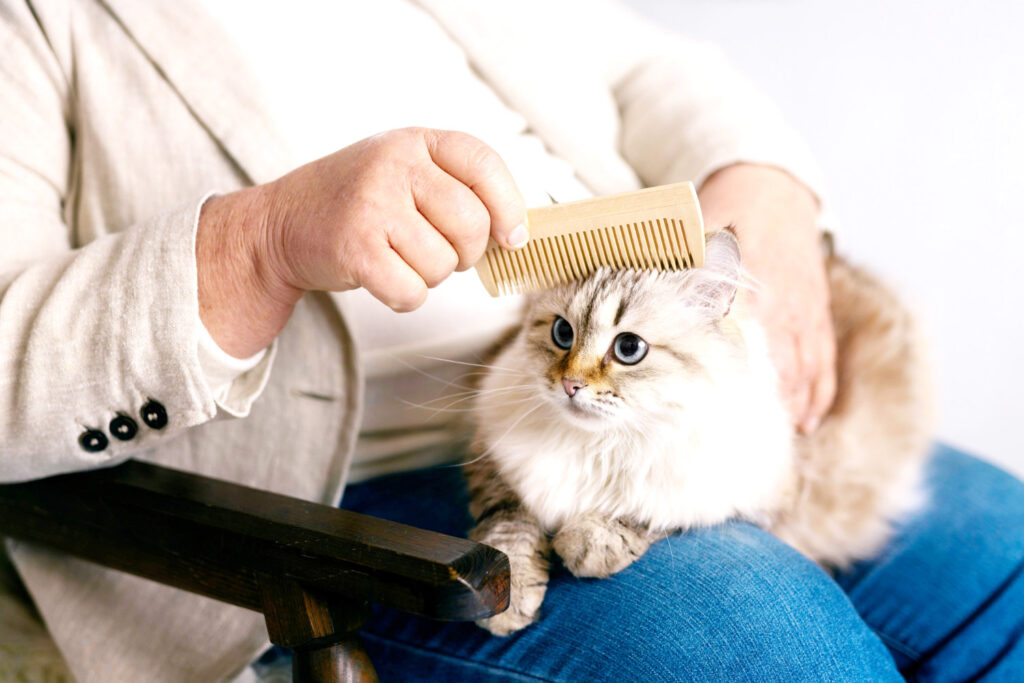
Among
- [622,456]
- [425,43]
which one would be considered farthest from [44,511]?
[425,43]

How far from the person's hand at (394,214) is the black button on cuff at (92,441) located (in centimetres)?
32

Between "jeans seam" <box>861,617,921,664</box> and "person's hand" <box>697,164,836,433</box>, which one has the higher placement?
"person's hand" <box>697,164,836,433</box>

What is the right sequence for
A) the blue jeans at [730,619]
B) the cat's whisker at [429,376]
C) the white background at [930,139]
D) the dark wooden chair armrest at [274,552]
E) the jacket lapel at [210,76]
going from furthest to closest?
the white background at [930,139] → the cat's whisker at [429,376] → the jacket lapel at [210,76] → the blue jeans at [730,619] → the dark wooden chair armrest at [274,552]

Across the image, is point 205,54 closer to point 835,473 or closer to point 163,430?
point 163,430

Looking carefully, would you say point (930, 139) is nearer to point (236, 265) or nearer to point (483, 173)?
point (483, 173)

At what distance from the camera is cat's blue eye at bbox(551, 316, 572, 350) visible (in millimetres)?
1031

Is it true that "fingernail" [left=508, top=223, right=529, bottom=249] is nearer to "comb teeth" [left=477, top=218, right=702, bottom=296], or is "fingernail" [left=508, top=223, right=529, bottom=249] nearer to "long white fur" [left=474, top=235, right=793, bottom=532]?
"comb teeth" [left=477, top=218, right=702, bottom=296]

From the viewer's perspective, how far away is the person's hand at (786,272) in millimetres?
1308

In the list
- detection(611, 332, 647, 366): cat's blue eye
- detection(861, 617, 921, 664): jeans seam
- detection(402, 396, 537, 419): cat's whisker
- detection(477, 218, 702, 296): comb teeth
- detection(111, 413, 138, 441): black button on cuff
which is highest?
detection(111, 413, 138, 441): black button on cuff

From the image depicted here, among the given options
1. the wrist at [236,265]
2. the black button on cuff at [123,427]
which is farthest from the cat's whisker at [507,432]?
the black button on cuff at [123,427]

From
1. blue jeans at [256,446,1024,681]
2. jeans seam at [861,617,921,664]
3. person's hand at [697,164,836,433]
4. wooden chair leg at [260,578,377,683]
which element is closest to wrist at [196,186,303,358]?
wooden chair leg at [260,578,377,683]

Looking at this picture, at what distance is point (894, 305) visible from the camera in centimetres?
163

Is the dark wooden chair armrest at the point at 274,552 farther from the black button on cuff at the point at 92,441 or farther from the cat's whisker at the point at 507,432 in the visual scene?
the cat's whisker at the point at 507,432

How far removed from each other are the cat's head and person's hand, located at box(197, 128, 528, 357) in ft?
0.57
